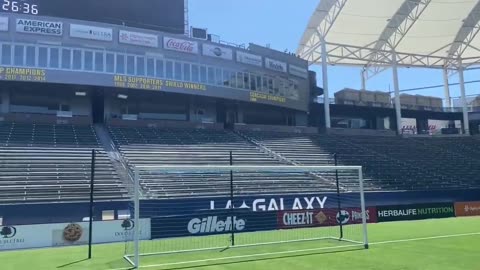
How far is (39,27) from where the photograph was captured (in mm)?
30328

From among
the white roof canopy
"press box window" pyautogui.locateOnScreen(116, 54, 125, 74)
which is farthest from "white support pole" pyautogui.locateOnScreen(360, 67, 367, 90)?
"press box window" pyautogui.locateOnScreen(116, 54, 125, 74)

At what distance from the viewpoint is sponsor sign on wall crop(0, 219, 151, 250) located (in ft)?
52.7

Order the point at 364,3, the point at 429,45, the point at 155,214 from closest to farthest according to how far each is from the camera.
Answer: the point at 155,214 → the point at 364,3 → the point at 429,45

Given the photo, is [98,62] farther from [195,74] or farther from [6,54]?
[195,74]

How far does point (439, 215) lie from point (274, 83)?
60.4 feet

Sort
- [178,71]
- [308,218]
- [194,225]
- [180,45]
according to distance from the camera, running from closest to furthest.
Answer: [194,225] < [308,218] < [178,71] < [180,45]

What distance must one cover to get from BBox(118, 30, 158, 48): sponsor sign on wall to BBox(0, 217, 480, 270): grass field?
20.1m

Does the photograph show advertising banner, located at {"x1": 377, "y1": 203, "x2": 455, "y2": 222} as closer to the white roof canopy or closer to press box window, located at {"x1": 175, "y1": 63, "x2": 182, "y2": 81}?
press box window, located at {"x1": 175, "y1": 63, "x2": 182, "y2": 81}

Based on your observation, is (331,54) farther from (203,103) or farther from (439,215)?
(439,215)

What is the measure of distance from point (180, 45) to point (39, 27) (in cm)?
1010

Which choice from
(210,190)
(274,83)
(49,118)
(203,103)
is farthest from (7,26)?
(274,83)

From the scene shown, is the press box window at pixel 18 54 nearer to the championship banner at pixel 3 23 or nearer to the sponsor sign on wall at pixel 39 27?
the sponsor sign on wall at pixel 39 27

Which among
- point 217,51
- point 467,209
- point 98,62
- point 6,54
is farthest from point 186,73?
point 467,209

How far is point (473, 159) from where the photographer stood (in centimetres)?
4112
